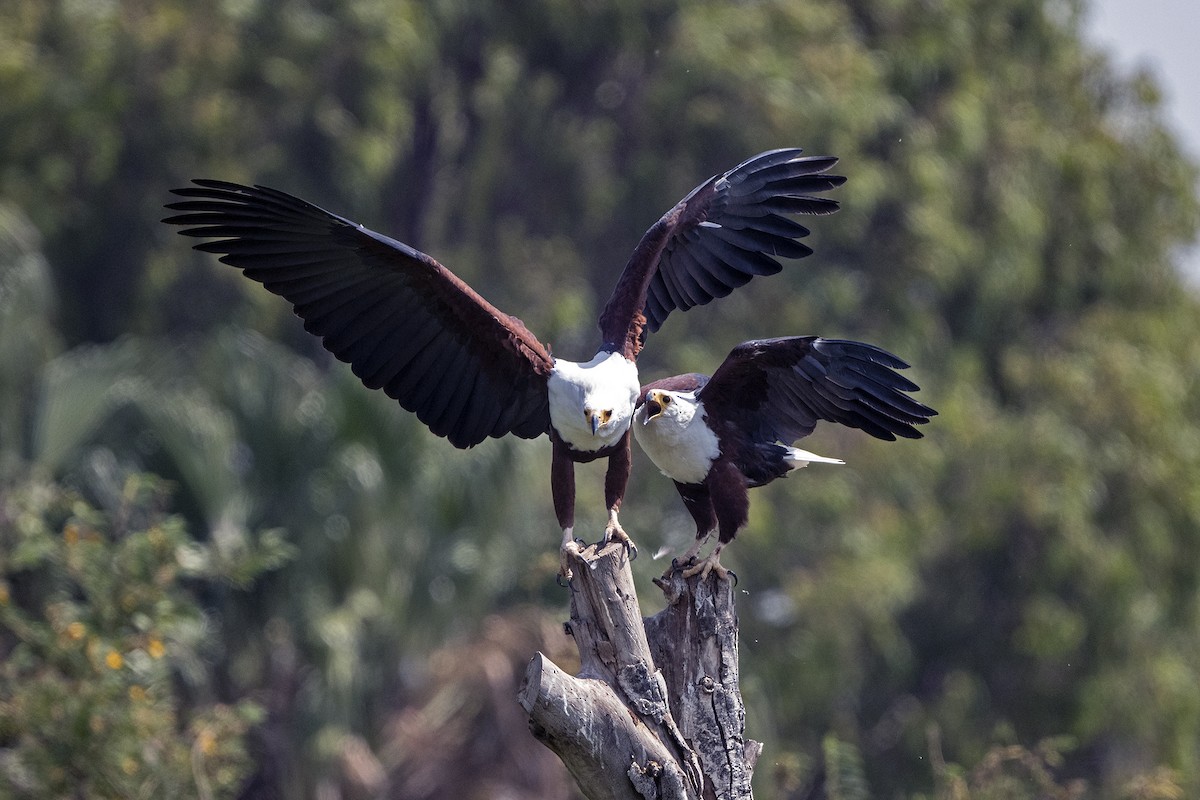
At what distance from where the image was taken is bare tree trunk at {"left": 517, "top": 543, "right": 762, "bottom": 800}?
211 inches

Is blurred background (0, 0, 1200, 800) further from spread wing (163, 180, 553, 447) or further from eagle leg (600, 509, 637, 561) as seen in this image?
eagle leg (600, 509, 637, 561)

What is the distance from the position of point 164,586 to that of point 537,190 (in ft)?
44.7

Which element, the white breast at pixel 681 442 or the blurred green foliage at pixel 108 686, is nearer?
the white breast at pixel 681 442

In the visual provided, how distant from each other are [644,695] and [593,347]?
13.5m

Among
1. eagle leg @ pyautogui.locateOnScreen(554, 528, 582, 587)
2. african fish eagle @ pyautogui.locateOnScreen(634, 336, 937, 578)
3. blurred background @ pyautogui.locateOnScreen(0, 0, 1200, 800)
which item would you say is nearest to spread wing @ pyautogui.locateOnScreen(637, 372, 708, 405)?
african fish eagle @ pyautogui.locateOnScreen(634, 336, 937, 578)

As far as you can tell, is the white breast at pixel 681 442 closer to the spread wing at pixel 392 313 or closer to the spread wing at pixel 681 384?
the spread wing at pixel 681 384

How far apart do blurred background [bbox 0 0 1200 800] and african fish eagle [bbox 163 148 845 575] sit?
496 cm

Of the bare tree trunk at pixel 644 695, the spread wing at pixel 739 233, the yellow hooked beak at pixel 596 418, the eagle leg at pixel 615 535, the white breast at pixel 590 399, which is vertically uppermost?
the spread wing at pixel 739 233

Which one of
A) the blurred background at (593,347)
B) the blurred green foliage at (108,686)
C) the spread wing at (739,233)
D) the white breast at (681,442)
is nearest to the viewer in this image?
the white breast at (681,442)

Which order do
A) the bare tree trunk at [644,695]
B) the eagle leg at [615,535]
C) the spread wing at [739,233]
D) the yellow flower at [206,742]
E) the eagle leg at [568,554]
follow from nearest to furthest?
the bare tree trunk at [644,695] → the eagle leg at [568,554] → the eagle leg at [615,535] → the spread wing at [739,233] → the yellow flower at [206,742]

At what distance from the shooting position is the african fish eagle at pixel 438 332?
6.00 m

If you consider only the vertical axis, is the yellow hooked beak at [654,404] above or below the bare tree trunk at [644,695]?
above

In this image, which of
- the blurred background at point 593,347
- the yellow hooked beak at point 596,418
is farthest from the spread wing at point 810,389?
the blurred background at point 593,347

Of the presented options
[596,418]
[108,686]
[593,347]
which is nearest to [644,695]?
[596,418]
